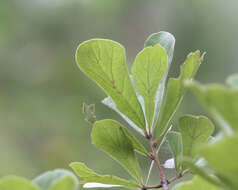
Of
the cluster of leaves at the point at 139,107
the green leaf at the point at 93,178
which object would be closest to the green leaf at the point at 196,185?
the cluster of leaves at the point at 139,107

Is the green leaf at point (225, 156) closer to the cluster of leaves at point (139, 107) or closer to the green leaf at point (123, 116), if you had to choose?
the cluster of leaves at point (139, 107)

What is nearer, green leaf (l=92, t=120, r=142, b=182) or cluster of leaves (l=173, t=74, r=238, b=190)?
cluster of leaves (l=173, t=74, r=238, b=190)

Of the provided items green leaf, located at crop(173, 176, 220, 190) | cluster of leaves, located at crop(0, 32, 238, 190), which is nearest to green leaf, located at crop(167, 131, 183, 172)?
cluster of leaves, located at crop(0, 32, 238, 190)

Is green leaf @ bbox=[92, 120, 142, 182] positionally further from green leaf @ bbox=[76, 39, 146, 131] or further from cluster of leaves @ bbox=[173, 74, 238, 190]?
cluster of leaves @ bbox=[173, 74, 238, 190]

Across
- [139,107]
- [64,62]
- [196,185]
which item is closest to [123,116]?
[139,107]

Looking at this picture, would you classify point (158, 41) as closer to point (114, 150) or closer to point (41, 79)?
point (114, 150)

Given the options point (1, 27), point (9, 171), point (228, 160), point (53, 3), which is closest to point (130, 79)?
point (228, 160)
